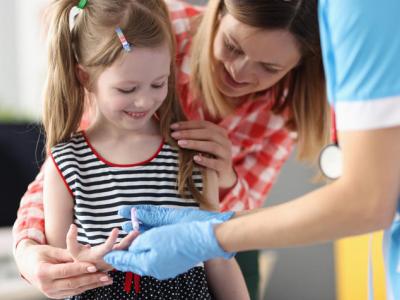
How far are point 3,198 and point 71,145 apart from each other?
5.70 feet

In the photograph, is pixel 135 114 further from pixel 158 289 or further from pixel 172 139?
pixel 158 289

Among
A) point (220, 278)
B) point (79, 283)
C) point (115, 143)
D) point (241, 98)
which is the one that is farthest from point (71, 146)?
point (241, 98)

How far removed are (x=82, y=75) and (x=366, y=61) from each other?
750 millimetres

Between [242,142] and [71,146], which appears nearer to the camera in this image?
[71,146]

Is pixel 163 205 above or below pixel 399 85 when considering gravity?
below

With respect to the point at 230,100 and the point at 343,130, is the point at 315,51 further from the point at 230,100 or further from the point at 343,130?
the point at 343,130

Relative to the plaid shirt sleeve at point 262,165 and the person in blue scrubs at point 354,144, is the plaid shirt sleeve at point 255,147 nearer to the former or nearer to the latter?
the plaid shirt sleeve at point 262,165

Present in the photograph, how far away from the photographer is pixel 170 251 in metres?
1.26

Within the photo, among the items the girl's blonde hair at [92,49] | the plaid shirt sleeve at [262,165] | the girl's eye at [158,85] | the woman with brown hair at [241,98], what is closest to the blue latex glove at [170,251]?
the woman with brown hair at [241,98]

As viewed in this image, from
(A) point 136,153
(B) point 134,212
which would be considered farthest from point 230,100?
(B) point 134,212

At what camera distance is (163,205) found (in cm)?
150

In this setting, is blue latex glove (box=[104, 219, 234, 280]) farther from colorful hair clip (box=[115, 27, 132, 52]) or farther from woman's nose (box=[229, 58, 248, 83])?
woman's nose (box=[229, 58, 248, 83])

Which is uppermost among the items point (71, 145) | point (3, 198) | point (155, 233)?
point (71, 145)

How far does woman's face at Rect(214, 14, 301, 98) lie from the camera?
1.61m
